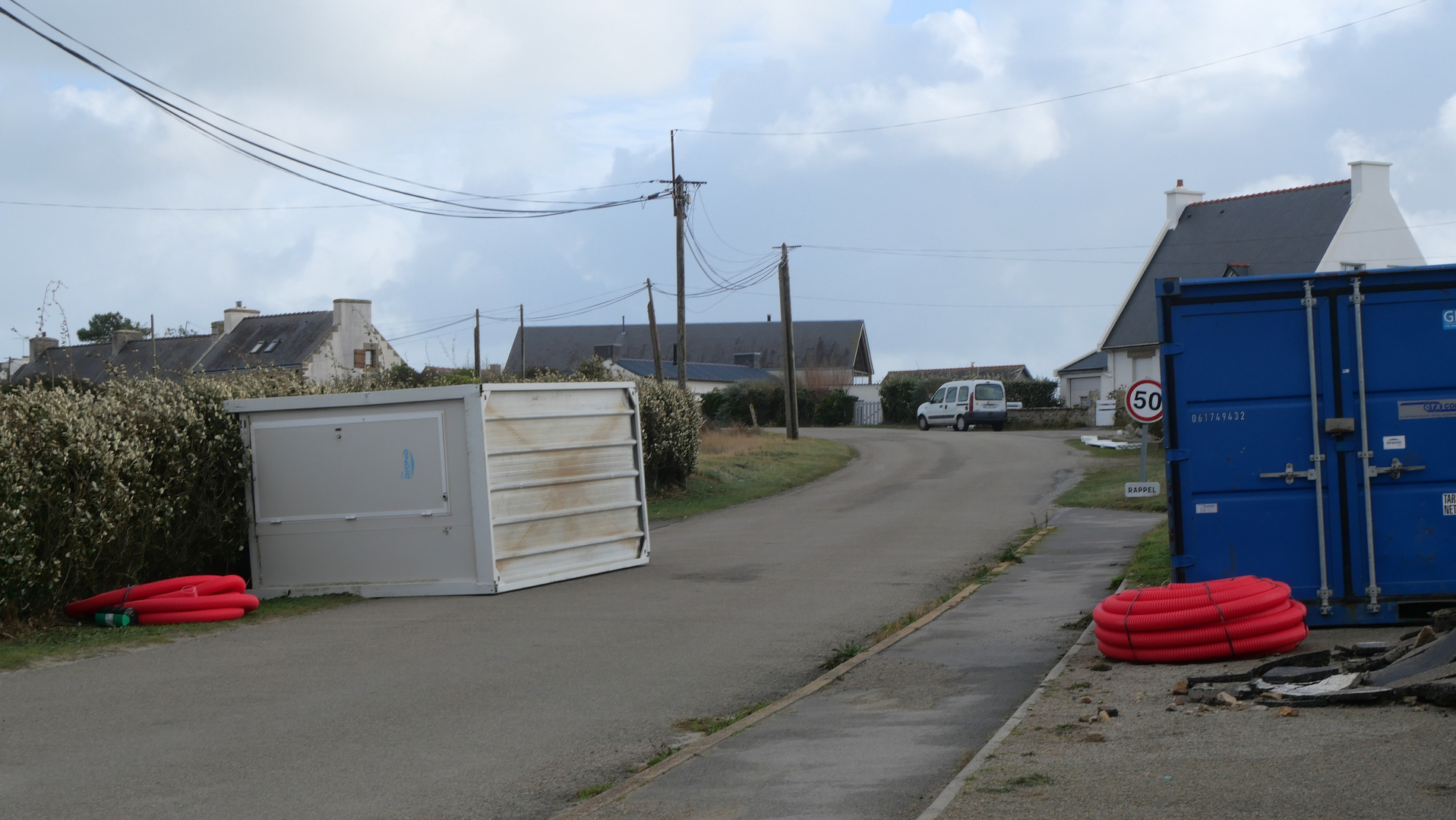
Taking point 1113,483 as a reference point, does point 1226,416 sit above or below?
above

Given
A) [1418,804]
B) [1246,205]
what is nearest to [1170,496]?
[1418,804]

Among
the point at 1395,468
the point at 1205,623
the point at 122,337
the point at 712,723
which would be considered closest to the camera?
the point at 712,723

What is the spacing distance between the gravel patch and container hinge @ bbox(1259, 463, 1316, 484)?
8.75 feet

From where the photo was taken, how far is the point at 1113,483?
25.7 meters

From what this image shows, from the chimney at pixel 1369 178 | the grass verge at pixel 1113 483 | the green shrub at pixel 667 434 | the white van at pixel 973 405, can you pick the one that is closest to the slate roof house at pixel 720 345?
the white van at pixel 973 405

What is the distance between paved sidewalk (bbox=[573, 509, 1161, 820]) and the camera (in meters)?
5.75

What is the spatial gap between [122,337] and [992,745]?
A: 222 feet

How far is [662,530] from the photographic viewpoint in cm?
2114

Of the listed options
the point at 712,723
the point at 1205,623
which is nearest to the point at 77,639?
the point at 712,723

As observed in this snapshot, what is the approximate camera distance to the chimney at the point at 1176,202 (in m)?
49.8

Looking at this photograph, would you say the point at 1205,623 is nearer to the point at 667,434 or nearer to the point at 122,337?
the point at 667,434

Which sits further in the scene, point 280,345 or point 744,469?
point 280,345

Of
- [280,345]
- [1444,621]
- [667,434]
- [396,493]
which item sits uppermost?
[280,345]

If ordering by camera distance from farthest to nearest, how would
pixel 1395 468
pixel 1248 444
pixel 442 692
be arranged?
pixel 1248 444
pixel 1395 468
pixel 442 692
